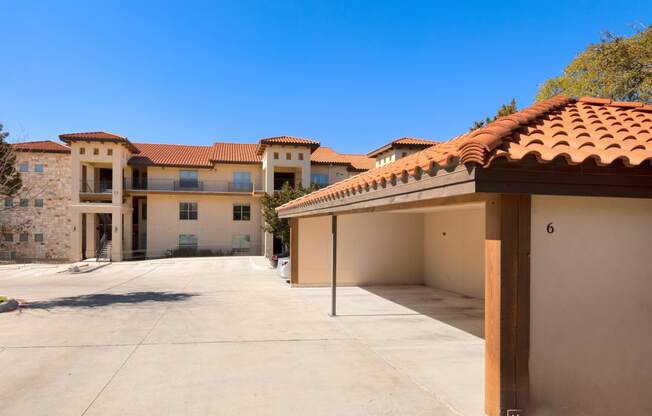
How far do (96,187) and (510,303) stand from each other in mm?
39357

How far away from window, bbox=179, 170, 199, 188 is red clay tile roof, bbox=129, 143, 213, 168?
0.86 metres

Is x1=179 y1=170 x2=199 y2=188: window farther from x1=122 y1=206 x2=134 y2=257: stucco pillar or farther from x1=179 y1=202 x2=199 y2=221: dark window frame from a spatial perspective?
x1=122 y1=206 x2=134 y2=257: stucco pillar

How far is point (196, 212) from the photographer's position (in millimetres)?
37438

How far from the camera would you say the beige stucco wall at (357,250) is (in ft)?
52.6

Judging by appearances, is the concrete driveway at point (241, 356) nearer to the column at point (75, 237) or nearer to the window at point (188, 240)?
the column at point (75, 237)

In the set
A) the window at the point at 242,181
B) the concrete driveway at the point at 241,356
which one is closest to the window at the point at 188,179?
the window at the point at 242,181

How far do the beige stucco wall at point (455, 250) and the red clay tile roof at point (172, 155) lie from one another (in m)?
26.3

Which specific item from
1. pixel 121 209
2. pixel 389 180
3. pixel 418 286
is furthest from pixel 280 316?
pixel 121 209

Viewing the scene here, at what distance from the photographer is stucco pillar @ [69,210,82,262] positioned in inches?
1284

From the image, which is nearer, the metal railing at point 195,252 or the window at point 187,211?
the metal railing at point 195,252

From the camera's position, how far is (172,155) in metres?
39.1

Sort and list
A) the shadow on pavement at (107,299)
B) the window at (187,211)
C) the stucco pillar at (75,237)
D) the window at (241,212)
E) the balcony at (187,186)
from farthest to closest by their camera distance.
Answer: the window at (241,212) < the window at (187,211) < the balcony at (187,186) < the stucco pillar at (75,237) < the shadow on pavement at (107,299)

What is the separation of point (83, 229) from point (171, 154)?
10065mm

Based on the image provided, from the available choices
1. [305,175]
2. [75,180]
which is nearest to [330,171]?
[305,175]
